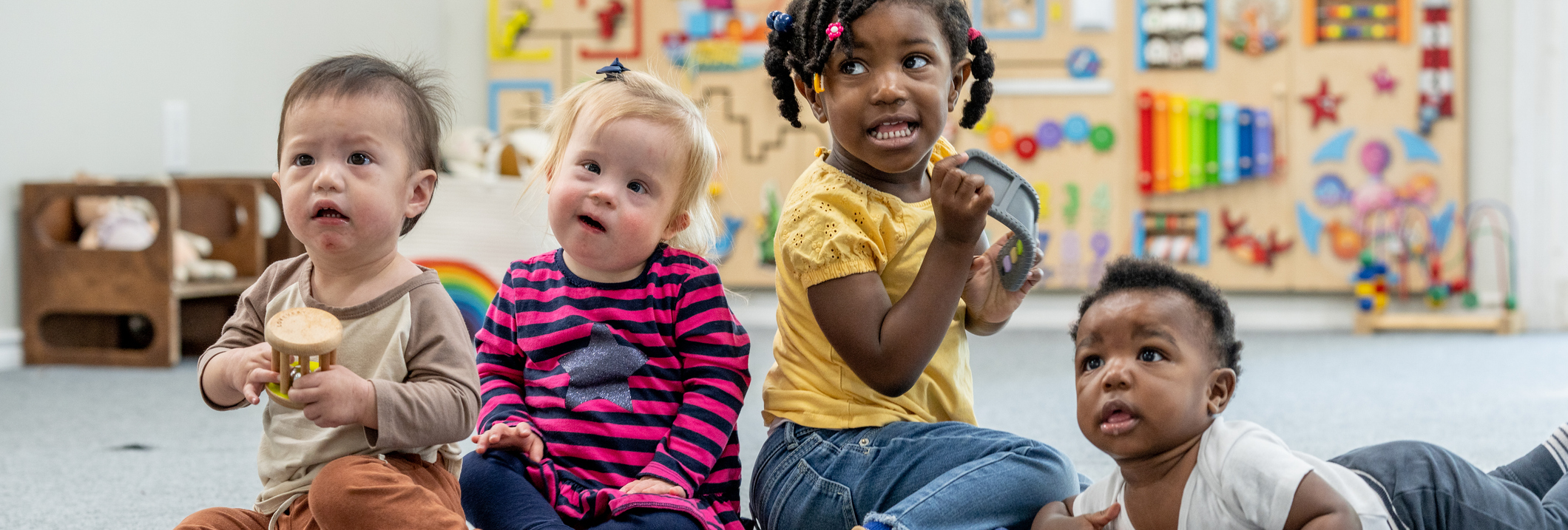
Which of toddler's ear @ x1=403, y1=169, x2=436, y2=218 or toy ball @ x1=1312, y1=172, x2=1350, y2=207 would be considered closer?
toddler's ear @ x1=403, y1=169, x2=436, y2=218

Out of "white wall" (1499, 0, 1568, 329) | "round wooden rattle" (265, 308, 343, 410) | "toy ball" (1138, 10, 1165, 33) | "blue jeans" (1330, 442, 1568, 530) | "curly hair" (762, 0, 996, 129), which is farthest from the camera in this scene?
"toy ball" (1138, 10, 1165, 33)

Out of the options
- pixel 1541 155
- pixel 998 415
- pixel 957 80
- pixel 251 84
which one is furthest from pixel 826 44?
pixel 1541 155

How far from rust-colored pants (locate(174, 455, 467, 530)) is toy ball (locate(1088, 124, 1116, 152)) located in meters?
2.84

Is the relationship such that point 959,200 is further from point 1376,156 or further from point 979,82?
point 1376,156

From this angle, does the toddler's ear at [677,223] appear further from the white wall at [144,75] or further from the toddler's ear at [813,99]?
the white wall at [144,75]

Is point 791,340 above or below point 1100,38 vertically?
below

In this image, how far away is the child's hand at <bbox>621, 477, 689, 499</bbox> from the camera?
3.07 feet

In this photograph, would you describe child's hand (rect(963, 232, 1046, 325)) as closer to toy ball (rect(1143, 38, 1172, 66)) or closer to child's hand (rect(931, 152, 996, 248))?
child's hand (rect(931, 152, 996, 248))

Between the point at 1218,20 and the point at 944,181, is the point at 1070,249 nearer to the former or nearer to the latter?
the point at 1218,20

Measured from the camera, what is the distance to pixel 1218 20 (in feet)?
11.1

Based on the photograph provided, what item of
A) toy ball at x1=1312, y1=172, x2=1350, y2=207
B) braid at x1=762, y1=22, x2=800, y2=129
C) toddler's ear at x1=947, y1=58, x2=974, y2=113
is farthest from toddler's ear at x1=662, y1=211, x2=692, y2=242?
toy ball at x1=1312, y1=172, x2=1350, y2=207

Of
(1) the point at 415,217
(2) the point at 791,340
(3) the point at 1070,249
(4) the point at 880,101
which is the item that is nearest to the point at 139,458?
(1) the point at 415,217

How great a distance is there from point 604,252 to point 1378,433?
1251mm

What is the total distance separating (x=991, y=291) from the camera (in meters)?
1.06
